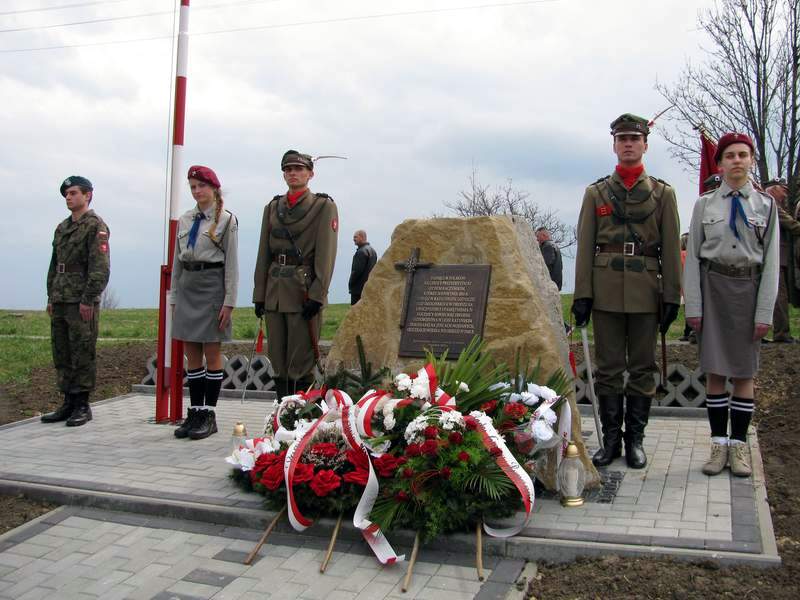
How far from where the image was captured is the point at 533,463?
420 centimetres

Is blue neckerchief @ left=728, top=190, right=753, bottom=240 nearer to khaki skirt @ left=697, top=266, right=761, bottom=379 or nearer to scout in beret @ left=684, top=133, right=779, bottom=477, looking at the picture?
scout in beret @ left=684, top=133, right=779, bottom=477

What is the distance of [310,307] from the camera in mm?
5457

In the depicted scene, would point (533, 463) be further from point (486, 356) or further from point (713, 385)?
point (713, 385)

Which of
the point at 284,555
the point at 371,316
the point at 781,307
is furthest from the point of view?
the point at 781,307

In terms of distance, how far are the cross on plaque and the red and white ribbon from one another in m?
1.23

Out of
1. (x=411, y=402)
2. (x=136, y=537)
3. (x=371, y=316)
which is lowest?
(x=136, y=537)

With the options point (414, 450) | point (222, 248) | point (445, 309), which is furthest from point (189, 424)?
point (414, 450)

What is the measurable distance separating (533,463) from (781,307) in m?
5.49

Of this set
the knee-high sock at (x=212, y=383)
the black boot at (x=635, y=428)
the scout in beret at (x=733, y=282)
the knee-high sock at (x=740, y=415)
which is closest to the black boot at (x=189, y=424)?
the knee-high sock at (x=212, y=383)

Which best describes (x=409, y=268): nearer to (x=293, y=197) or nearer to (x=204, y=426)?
(x=293, y=197)

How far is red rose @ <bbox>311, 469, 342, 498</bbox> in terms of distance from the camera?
3.91 m

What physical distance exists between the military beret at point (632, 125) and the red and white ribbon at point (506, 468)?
6.46ft

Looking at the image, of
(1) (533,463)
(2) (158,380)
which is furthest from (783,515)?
(2) (158,380)

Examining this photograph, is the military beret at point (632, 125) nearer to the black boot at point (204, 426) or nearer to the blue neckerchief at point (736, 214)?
the blue neckerchief at point (736, 214)
